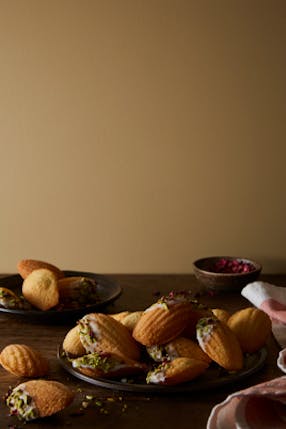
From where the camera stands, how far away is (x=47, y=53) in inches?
71.7

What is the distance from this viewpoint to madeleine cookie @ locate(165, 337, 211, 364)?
41.3 inches

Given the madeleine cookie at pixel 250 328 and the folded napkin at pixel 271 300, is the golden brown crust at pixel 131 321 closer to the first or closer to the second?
the madeleine cookie at pixel 250 328

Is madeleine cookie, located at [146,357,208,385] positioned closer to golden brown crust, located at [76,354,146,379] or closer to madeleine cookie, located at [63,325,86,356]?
golden brown crust, located at [76,354,146,379]

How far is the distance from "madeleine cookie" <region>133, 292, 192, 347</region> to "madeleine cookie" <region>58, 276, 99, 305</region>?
0.33m

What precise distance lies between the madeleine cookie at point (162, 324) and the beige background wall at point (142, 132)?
0.82 metres

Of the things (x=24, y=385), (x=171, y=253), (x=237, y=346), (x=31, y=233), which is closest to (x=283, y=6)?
(x=171, y=253)

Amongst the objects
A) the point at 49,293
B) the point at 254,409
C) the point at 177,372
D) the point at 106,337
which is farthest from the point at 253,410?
the point at 49,293

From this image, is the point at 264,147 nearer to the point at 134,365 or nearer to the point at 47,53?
the point at 47,53

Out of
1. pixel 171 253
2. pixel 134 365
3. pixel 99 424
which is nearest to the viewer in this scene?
pixel 99 424

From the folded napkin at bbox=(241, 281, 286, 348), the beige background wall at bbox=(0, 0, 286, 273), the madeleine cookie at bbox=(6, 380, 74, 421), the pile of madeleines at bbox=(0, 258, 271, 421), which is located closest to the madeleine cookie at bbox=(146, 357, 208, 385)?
the pile of madeleines at bbox=(0, 258, 271, 421)

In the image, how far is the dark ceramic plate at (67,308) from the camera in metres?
1.32

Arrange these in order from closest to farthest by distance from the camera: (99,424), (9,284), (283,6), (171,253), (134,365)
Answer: (99,424) → (134,365) → (9,284) → (283,6) → (171,253)

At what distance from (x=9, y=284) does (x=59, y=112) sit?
52 cm

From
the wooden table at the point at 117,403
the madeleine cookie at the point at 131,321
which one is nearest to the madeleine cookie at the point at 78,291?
the wooden table at the point at 117,403
